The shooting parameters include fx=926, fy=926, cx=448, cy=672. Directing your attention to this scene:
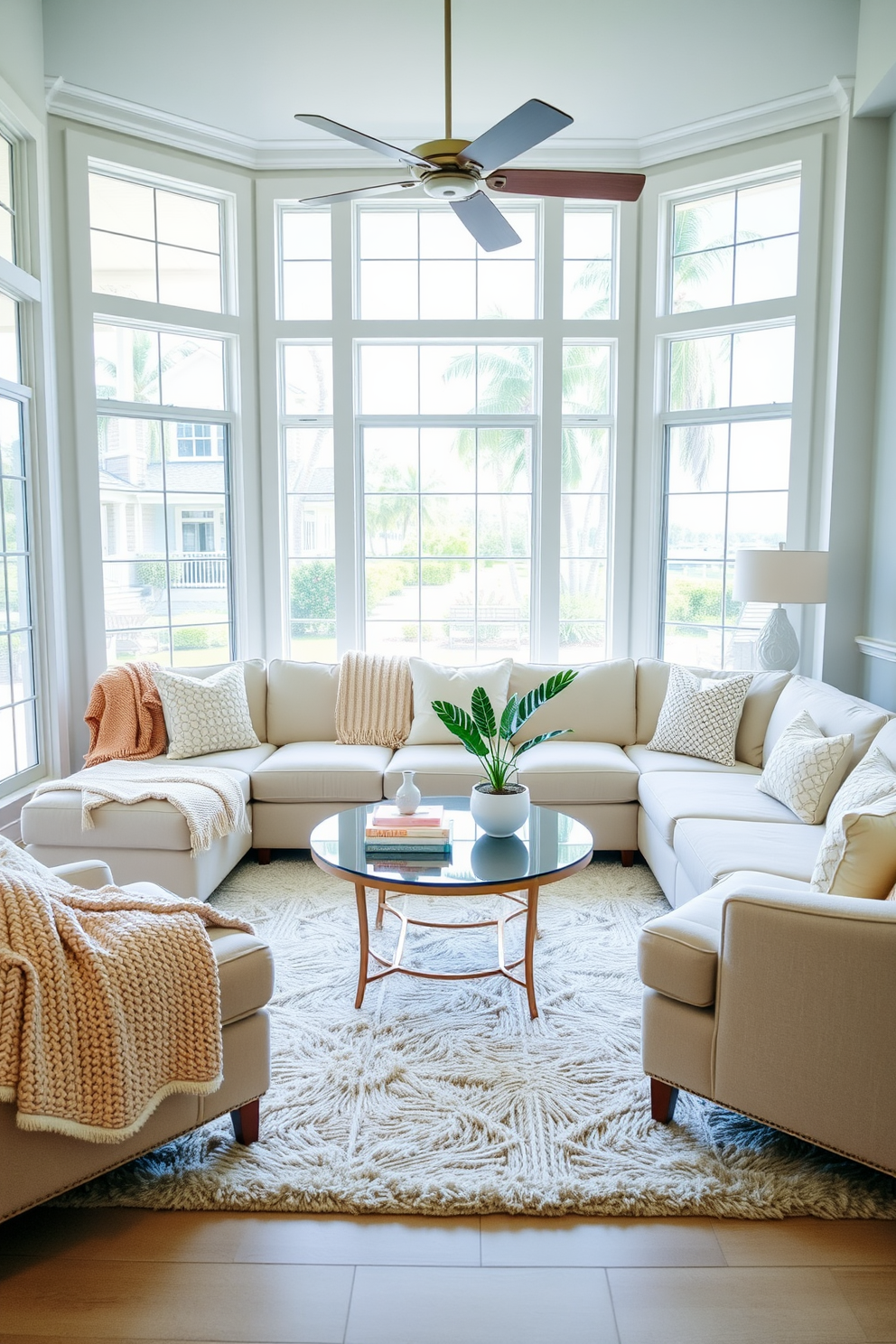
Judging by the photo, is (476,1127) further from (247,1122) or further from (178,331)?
(178,331)

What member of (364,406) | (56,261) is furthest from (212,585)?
(56,261)

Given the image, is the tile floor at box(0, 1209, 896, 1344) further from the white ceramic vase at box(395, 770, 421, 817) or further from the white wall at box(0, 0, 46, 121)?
the white wall at box(0, 0, 46, 121)

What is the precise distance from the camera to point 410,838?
9.87ft

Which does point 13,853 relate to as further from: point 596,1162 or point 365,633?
point 365,633

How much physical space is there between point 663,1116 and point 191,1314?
45.7 inches

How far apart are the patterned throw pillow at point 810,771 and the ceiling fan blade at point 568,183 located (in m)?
1.95

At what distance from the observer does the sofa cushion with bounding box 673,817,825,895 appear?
9.29ft

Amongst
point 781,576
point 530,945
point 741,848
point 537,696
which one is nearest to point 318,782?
point 537,696

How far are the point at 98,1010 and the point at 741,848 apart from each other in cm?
199

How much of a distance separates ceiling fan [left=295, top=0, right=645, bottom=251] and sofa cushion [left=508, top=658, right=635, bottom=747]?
7.30 feet

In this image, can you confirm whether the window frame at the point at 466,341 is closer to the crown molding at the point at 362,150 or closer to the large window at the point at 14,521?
the crown molding at the point at 362,150

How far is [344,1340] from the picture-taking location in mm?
1678

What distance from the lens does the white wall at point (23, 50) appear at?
381 cm

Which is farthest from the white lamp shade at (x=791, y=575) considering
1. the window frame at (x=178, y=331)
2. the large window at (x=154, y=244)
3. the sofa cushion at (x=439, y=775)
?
the large window at (x=154, y=244)
